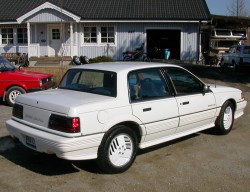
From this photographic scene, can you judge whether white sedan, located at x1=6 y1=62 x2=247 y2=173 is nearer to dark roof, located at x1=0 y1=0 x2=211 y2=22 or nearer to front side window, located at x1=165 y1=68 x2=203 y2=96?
front side window, located at x1=165 y1=68 x2=203 y2=96

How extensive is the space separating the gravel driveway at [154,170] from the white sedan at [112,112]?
30 cm

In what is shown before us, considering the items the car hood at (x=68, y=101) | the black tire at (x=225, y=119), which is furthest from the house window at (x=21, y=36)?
the car hood at (x=68, y=101)

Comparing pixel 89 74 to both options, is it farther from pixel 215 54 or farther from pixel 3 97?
pixel 215 54

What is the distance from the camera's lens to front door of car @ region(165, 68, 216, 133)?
20.7 feet

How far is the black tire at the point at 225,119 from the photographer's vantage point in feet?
23.9

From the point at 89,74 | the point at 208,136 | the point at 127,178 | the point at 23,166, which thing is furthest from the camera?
the point at 208,136

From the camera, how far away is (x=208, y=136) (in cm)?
743

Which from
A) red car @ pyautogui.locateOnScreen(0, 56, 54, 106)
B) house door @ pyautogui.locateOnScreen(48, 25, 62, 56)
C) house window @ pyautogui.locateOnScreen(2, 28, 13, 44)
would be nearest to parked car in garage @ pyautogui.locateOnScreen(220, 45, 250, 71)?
house door @ pyautogui.locateOnScreen(48, 25, 62, 56)

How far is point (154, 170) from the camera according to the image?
18.2 ft

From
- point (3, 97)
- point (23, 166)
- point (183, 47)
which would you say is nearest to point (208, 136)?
point (23, 166)

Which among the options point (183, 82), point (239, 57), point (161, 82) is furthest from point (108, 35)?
point (161, 82)

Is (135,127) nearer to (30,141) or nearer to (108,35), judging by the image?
(30,141)

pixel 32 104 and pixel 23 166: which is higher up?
pixel 32 104

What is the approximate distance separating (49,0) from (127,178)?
2160 centimetres
